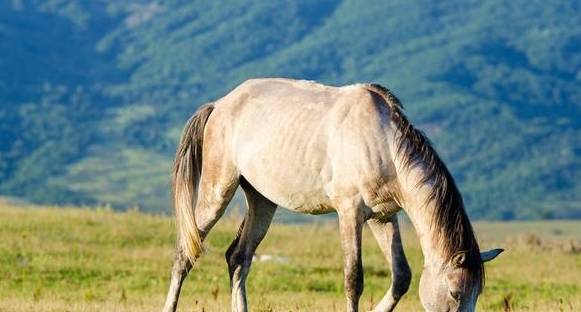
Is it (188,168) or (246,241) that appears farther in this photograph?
(188,168)

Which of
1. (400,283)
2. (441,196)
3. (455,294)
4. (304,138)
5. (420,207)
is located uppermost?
(304,138)

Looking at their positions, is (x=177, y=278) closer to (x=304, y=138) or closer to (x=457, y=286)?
(x=304, y=138)

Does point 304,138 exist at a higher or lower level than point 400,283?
higher

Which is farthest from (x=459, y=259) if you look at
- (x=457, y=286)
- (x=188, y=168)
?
(x=188, y=168)

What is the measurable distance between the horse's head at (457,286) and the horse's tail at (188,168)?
3.70 m

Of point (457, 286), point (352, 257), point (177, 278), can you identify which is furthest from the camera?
point (177, 278)

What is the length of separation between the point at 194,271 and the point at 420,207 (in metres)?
8.99

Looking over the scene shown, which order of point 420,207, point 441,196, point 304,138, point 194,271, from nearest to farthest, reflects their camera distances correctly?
point 441,196
point 420,207
point 304,138
point 194,271

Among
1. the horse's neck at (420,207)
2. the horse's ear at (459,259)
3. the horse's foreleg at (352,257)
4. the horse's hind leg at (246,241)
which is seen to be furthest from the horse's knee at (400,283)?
the horse's hind leg at (246,241)

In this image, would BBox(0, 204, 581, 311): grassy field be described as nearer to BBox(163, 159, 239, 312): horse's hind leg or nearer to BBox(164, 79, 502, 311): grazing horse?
BBox(163, 159, 239, 312): horse's hind leg

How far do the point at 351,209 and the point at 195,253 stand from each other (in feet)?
7.37

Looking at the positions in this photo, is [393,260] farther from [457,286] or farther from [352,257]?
[457,286]

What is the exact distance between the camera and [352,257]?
42.5 ft

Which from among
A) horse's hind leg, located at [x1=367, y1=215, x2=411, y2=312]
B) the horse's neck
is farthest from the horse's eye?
horse's hind leg, located at [x1=367, y1=215, x2=411, y2=312]
